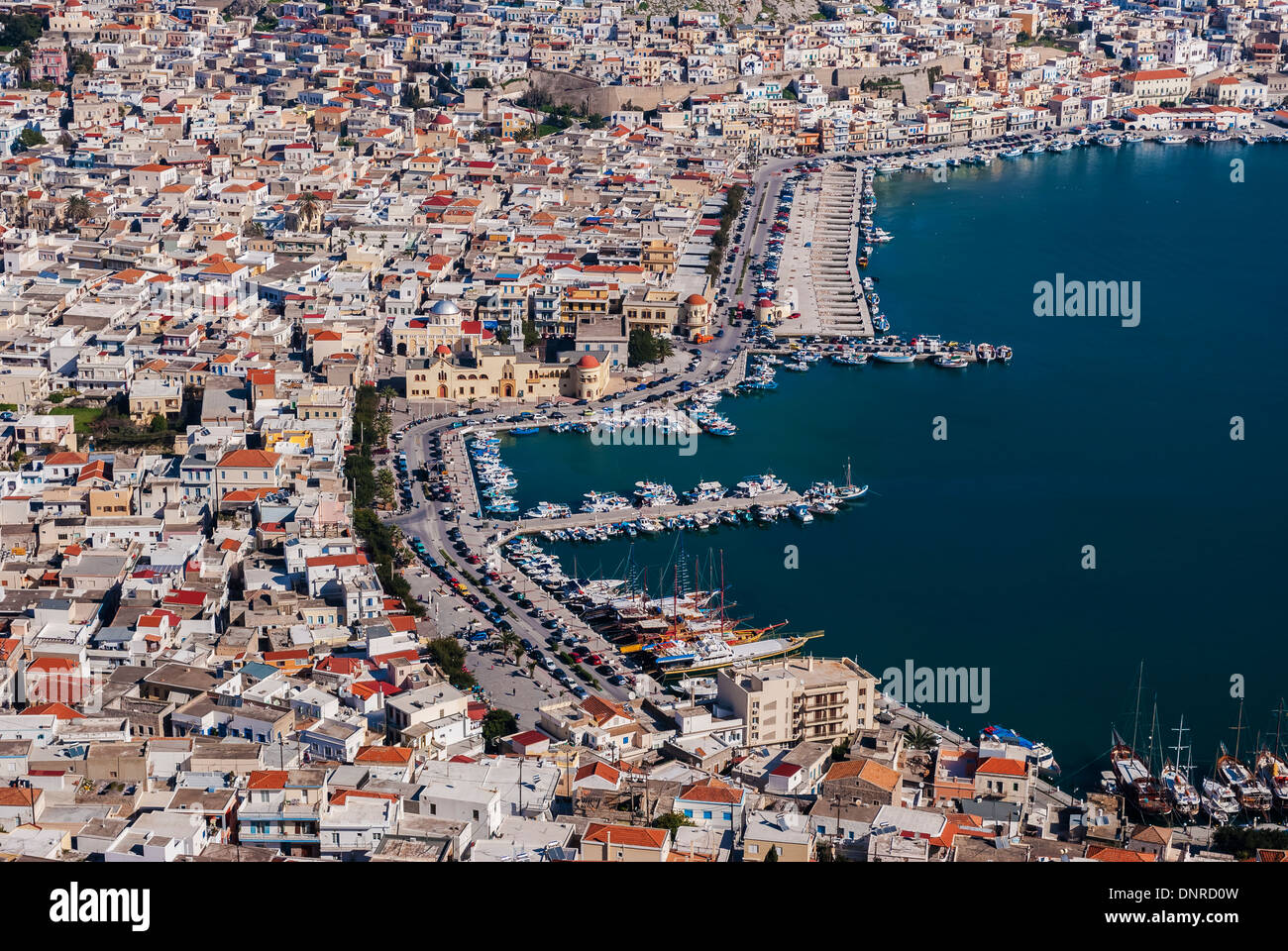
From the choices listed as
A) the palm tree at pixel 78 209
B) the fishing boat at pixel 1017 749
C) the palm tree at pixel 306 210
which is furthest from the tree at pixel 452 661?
the palm tree at pixel 78 209

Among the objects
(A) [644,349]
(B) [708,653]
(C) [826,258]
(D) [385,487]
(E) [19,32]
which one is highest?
(E) [19,32]

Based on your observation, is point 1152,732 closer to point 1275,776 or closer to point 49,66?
point 1275,776

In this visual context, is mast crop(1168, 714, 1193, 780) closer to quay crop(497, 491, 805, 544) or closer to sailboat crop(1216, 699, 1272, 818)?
sailboat crop(1216, 699, 1272, 818)

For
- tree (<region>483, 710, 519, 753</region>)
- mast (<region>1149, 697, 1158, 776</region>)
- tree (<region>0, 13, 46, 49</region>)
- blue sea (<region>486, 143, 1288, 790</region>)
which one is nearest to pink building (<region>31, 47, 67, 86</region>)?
tree (<region>0, 13, 46, 49</region>)

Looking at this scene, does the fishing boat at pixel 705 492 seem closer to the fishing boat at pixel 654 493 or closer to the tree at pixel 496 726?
the fishing boat at pixel 654 493

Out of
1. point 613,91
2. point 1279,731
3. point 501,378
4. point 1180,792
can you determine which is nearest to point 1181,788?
point 1180,792
